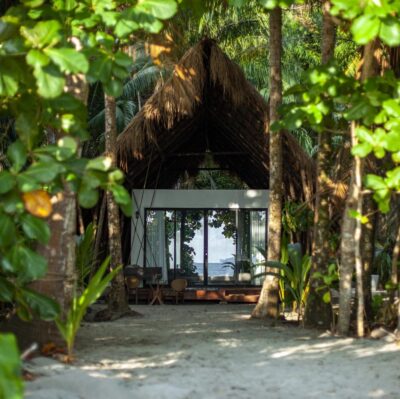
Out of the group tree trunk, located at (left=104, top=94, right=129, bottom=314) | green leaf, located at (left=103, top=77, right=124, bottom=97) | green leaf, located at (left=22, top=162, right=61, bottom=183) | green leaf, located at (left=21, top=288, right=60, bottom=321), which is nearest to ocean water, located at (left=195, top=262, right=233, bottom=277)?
tree trunk, located at (left=104, top=94, right=129, bottom=314)

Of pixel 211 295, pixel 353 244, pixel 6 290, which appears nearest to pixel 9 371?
pixel 6 290

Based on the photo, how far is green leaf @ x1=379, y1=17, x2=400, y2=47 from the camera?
151 inches

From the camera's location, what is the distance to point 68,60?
330 centimetres

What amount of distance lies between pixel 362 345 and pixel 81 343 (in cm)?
231

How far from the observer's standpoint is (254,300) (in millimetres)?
12219

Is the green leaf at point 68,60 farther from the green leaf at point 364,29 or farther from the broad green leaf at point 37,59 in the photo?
the green leaf at point 364,29

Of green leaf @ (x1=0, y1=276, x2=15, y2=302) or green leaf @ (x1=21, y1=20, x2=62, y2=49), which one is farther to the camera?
green leaf @ (x1=0, y1=276, x2=15, y2=302)

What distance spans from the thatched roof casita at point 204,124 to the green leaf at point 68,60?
23.7 feet

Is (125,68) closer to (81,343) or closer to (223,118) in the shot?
(81,343)

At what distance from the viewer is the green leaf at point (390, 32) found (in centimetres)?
383

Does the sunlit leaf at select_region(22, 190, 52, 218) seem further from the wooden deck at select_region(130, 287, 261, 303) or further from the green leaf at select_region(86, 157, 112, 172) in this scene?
the wooden deck at select_region(130, 287, 261, 303)

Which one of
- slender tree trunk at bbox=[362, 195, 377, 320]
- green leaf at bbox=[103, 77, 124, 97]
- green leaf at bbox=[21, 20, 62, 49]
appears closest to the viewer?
green leaf at bbox=[21, 20, 62, 49]

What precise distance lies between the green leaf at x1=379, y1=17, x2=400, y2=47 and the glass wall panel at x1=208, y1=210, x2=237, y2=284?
9.89m

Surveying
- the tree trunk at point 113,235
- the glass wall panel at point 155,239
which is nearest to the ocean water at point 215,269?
the glass wall panel at point 155,239
